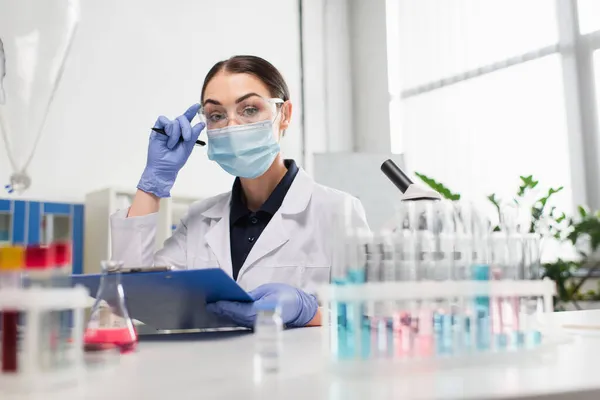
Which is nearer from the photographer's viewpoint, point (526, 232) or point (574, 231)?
point (526, 232)

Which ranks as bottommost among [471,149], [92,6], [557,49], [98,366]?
[98,366]

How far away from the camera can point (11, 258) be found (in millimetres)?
467

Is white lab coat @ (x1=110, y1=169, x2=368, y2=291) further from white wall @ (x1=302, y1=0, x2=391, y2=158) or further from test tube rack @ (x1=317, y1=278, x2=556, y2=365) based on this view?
white wall @ (x1=302, y1=0, x2=391, y2=158)

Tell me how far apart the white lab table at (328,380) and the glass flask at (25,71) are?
32 centimetres

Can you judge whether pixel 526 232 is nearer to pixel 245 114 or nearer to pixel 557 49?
pixel 245 114

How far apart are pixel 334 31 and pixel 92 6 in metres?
1.83

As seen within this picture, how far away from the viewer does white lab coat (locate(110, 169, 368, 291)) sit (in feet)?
4.74

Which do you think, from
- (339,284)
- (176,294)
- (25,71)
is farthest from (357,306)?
(25,71)

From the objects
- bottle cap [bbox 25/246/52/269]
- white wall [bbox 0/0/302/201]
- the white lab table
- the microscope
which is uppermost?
white wall [bbox 0/0/302/201]

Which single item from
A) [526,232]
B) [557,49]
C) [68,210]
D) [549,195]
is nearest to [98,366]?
[526,232]

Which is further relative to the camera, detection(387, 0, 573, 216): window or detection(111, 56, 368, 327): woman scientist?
detection(387, 0, 573, 216): window

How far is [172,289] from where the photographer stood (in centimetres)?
83

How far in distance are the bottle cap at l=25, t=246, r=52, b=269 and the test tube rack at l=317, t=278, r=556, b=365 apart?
0.24 m

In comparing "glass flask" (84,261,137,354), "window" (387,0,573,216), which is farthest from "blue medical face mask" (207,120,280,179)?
"window" (387,0,573,216)
